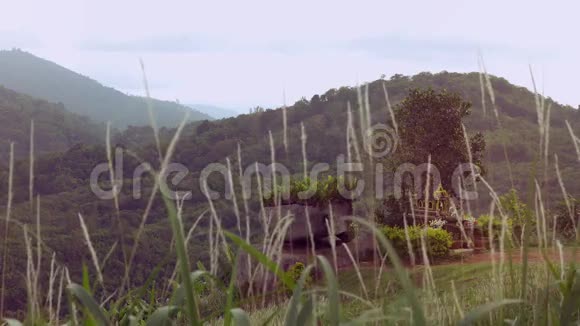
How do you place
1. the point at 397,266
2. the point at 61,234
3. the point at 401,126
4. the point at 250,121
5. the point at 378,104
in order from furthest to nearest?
the point at 250,121
the point at 378,104
the point at 61,234
the point at 401,126
the point at 397,266

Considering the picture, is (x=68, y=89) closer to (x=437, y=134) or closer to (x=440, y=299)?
(x=437, y=134)

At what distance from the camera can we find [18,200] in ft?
96.9

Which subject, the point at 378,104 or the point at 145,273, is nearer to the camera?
the point at 145,273

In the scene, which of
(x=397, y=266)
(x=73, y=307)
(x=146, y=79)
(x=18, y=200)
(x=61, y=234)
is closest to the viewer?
(x=397, y=266)

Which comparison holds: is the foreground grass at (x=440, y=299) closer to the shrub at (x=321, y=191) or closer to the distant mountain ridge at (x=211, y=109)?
the shrub at (x=321, y=191)

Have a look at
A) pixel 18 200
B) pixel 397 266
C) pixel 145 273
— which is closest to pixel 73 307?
pixel 397 266

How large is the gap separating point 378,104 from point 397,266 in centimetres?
3145

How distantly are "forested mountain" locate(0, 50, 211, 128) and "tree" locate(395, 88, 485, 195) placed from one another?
147 ft

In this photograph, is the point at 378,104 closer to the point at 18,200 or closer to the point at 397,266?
the point at 18,200

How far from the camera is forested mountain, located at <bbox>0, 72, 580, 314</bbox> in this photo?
24281 millimetres

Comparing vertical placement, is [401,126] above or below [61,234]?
above

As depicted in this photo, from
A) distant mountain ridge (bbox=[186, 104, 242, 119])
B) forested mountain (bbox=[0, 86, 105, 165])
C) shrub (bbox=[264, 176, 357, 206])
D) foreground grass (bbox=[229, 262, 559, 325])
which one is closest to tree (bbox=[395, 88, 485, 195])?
shrub (bbox=[264, 176, 357, 206])

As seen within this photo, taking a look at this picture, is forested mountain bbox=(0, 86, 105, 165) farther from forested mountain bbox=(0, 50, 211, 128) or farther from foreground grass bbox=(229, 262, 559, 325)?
foreground grass bbox=(229, 262, 559, 325)

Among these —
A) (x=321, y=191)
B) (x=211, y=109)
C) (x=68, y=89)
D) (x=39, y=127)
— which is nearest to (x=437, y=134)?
(x=321, y=191)
